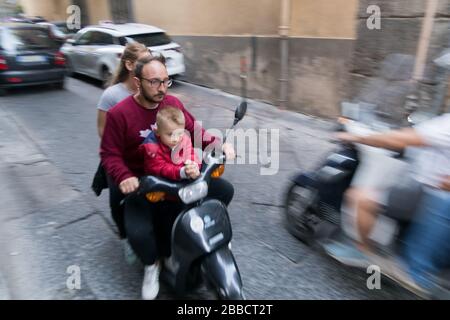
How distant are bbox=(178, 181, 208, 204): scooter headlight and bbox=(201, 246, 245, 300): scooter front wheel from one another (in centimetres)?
33

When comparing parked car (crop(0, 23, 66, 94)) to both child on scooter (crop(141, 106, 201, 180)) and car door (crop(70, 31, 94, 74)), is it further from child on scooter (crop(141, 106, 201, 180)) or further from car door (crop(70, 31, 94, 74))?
child on scooter (crop(141, 106, 201, 180))

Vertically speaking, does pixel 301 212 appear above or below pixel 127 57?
below

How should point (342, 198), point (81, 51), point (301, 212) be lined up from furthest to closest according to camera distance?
1. point (81, 51)
2. point (301, 212)
3. point (342, 198)

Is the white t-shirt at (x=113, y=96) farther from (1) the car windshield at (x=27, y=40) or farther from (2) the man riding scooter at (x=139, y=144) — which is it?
(1) the car windshield at (x=27, y=40)

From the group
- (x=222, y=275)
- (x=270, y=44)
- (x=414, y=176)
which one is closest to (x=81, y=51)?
(x=270, y=44)

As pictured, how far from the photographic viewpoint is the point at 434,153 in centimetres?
212

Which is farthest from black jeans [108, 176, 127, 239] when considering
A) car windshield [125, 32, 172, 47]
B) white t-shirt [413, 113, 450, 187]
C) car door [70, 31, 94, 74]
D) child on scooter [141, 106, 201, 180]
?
car door [70, 31, 94, 74]

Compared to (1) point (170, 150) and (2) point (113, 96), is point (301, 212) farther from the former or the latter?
(2) point (113, 96)

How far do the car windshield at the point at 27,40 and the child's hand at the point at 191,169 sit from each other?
307 inches

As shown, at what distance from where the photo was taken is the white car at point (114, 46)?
8898 millimetres

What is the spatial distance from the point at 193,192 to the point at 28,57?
7.86 m

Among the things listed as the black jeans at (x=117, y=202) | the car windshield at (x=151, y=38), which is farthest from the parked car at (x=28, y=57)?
the black jeans at (x=117, y=202)

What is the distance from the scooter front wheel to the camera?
2.04m
